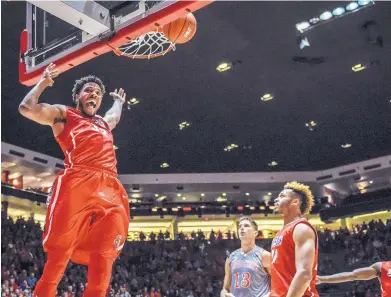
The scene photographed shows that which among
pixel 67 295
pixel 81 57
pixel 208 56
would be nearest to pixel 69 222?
pixel 81 57

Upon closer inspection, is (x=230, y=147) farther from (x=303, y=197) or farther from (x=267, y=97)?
(x=303, y=197)

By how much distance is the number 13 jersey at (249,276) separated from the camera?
22.1 feet

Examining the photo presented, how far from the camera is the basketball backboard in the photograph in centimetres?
446

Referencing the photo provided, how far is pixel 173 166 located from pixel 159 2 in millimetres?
20297

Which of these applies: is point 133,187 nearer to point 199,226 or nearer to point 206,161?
point 206,161

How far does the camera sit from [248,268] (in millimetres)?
6844

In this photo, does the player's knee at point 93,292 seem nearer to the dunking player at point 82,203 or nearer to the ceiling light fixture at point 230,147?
the dunking player at point 82,203

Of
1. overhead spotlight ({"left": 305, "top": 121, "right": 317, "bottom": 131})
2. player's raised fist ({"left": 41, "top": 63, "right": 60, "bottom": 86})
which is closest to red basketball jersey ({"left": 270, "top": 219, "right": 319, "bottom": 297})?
player's raised fist ({"left": 41, "top": 63, "right": 60, "bottom": 86})

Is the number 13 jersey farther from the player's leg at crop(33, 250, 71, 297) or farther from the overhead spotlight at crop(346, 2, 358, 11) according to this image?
the overhead spotlight at crop(346, 2, 358, 11)

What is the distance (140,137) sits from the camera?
20.1 metres

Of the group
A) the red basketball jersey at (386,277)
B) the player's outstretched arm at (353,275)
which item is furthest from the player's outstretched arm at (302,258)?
the red basketball jersey at (386,277)

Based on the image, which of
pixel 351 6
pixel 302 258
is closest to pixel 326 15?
pixel 351 6

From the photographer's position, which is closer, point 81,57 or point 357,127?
point 81,57

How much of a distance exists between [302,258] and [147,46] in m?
2.40
